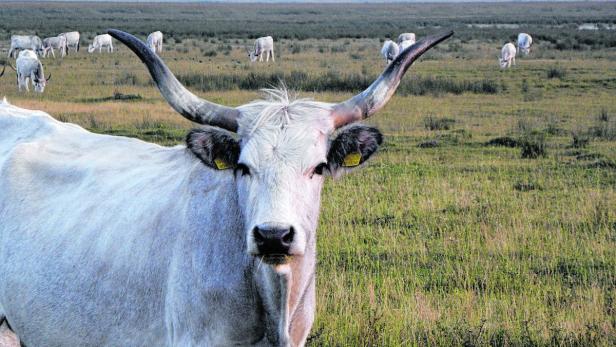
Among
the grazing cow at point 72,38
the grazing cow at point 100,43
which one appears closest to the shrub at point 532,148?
the grazing cow at point 100,43

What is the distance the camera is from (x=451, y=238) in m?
8.88

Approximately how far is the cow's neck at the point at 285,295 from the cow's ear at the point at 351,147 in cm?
43

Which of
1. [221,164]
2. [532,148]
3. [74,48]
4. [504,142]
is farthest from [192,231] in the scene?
[74,48]

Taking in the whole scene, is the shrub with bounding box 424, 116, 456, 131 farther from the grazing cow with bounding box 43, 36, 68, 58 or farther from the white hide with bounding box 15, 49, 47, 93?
the grazing cow with bounding box 43, 36, 68, 58

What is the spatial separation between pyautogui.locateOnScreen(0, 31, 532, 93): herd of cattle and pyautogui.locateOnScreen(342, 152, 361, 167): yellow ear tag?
22.9m

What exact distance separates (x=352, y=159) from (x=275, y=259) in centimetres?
85

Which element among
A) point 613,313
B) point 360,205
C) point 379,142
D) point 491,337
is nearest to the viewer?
point 379,142

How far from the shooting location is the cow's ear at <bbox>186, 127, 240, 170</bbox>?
14.0 feet

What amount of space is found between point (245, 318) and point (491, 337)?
2525 millimetres

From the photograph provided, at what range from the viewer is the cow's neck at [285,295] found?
13.1ft

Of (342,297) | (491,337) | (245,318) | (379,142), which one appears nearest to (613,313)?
(491,337)

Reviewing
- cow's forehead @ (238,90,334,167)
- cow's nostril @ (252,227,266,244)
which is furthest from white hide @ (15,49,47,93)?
cow's nostril @ (252,227,266,244)

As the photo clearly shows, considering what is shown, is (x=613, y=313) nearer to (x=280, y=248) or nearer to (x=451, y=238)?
(x=451, y=238)

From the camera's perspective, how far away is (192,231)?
4.31 m
